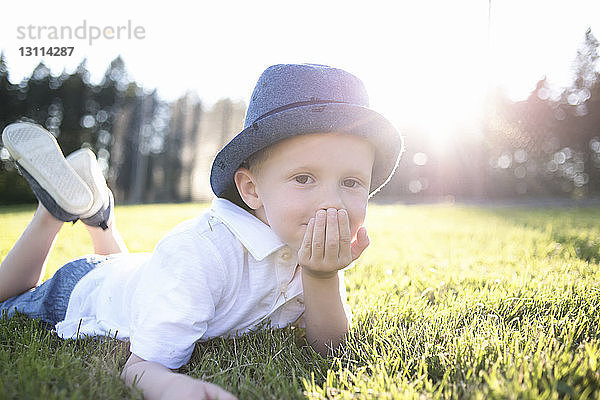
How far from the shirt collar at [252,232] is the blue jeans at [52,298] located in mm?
1040

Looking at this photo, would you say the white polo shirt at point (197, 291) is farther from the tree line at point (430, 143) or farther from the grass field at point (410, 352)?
the tree line at point (430, 143)

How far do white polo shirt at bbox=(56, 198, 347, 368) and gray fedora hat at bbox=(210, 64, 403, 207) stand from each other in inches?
11.0

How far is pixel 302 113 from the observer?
1.74m

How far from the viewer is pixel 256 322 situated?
2.06 m

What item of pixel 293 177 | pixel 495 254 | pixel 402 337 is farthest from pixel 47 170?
pixel 495 254

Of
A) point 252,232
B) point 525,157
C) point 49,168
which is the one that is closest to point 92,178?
point 49,168

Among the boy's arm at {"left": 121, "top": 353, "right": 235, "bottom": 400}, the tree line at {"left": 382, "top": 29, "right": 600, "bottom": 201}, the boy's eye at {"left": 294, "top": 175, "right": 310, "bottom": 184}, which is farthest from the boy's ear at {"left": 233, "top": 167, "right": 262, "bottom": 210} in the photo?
the tree line at {"left": 382, "top": 29, "right": 600, "bottom": 201}

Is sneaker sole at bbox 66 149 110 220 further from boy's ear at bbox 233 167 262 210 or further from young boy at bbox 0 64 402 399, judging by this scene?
boy's ear at bbox 233 167 262 210

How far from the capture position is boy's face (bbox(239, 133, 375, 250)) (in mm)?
1742

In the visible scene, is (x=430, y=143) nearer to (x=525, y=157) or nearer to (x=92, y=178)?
(x=525, y=157)

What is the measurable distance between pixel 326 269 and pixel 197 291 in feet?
1.53

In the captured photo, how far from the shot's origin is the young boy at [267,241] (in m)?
1.65

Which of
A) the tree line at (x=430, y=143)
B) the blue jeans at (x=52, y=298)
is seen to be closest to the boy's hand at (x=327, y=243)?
the blue jeans at (x=52, y=298)

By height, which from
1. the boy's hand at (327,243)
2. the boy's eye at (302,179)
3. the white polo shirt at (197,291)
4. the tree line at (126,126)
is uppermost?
the tree line at (126,126)
